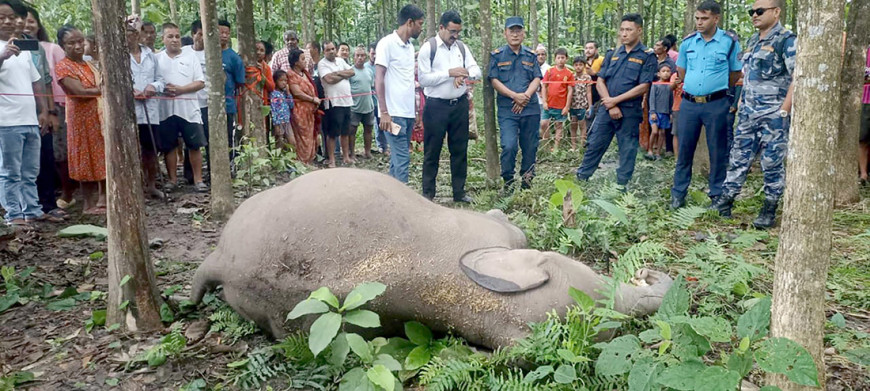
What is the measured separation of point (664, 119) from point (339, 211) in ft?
28.1

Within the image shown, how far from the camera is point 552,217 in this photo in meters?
4.80

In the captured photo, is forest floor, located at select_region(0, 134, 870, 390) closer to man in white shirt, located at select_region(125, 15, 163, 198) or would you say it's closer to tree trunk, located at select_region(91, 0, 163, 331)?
tree trunk, located at select_region(91, 0, 163, 331)

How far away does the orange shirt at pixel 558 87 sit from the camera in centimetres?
1139

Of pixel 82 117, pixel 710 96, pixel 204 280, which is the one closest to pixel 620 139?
pixel 710 96

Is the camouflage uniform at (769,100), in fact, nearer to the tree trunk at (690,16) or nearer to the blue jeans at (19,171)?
the tree trunk at (690,16)

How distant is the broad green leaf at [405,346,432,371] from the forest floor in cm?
73

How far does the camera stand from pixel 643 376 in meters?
2.59

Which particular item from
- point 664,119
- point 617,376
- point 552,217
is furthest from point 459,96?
point 664,119

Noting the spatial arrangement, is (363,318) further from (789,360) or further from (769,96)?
(769,96)

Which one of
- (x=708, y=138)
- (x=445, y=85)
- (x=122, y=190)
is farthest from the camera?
(x=445, y=85)

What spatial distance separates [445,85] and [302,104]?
391 centimetres

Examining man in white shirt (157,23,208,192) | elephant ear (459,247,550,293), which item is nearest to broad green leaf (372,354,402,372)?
elephant ear (459,247,550,293)

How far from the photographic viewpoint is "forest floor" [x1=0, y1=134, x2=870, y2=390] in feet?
10.8

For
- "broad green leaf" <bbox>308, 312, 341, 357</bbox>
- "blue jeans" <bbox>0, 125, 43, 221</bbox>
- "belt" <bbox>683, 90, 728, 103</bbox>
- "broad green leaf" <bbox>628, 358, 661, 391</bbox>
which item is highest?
"belt" <bbox>683, 90, 728, 103</bbox>
